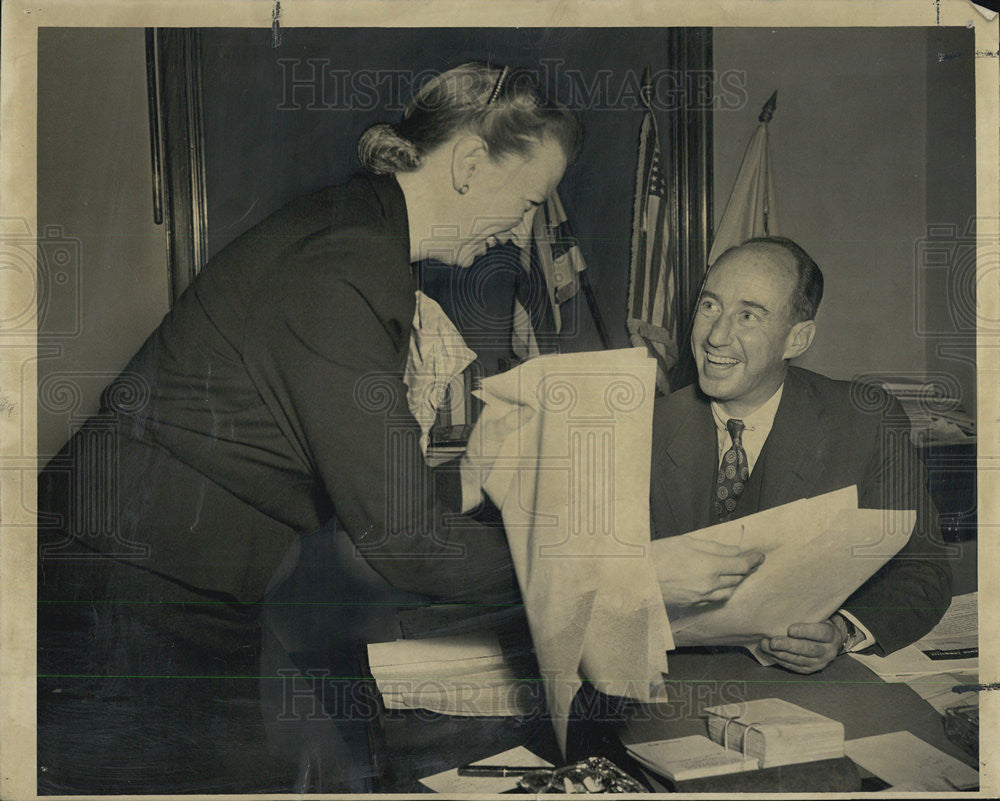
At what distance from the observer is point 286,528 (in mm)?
3295

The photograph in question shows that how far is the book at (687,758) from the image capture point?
3.27 metres

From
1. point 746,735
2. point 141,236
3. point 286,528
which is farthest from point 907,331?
point 141,236

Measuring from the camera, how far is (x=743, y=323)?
3318 millimetres

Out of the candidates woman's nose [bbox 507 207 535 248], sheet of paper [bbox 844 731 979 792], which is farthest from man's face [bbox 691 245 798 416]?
sheet of paper [bbox 844 731 979 792]

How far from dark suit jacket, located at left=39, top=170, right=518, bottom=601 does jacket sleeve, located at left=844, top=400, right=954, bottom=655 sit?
1.23 m

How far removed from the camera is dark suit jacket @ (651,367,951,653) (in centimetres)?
333

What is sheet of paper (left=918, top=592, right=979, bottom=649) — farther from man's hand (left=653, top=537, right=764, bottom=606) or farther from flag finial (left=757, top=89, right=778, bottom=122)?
flag finial (left=757, top=89, right=778, bottom=122)

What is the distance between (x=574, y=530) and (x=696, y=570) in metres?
0.43

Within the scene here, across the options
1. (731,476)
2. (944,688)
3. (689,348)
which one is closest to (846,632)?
(944,688)

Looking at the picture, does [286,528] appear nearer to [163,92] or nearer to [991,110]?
[163,92]

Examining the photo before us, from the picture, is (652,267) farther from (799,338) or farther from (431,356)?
(431,356)

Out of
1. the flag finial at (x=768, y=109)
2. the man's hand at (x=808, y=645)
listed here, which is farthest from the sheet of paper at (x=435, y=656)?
the flag finial at (x=768, y=109)

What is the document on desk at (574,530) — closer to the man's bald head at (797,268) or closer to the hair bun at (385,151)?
the man's bald head at (797,268)

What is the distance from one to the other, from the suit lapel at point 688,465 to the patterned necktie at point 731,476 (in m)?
0.03
